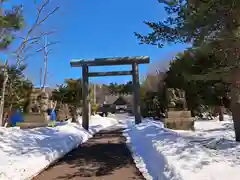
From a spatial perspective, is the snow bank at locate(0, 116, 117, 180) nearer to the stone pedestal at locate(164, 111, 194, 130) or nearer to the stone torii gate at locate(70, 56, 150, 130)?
the stone torii gate at locate(70, 56, 150, 130)

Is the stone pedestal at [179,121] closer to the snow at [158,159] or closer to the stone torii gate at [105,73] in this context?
the stone torii gate at [105,73]

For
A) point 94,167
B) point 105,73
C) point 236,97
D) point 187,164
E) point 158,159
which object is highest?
point 105,73

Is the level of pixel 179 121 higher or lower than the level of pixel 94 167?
higher

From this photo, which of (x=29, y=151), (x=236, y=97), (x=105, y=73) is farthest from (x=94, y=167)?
(x=105, y=73)

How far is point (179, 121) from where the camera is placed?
15289 mm

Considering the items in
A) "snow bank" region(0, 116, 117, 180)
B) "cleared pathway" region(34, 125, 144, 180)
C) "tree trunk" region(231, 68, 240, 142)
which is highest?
"tree trunk" region(231, 68, 240, 142)

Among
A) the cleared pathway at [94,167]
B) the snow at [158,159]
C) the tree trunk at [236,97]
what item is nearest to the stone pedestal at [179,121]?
the snow at [158,159]

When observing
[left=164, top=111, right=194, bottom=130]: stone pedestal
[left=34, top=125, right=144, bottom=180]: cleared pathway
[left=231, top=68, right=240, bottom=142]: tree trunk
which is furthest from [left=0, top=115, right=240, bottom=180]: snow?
[left=164, top=111, right=194, bottom=130]: stone pedestal

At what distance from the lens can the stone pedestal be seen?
A: 15148 millimetres

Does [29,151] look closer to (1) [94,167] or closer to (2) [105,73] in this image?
(1) [94,167]

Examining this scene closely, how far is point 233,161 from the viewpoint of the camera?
562 cm

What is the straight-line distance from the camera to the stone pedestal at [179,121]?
1515cm

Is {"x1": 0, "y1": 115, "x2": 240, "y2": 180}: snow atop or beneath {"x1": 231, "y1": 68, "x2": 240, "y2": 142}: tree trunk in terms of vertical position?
beneath

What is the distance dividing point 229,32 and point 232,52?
858 millimetres
